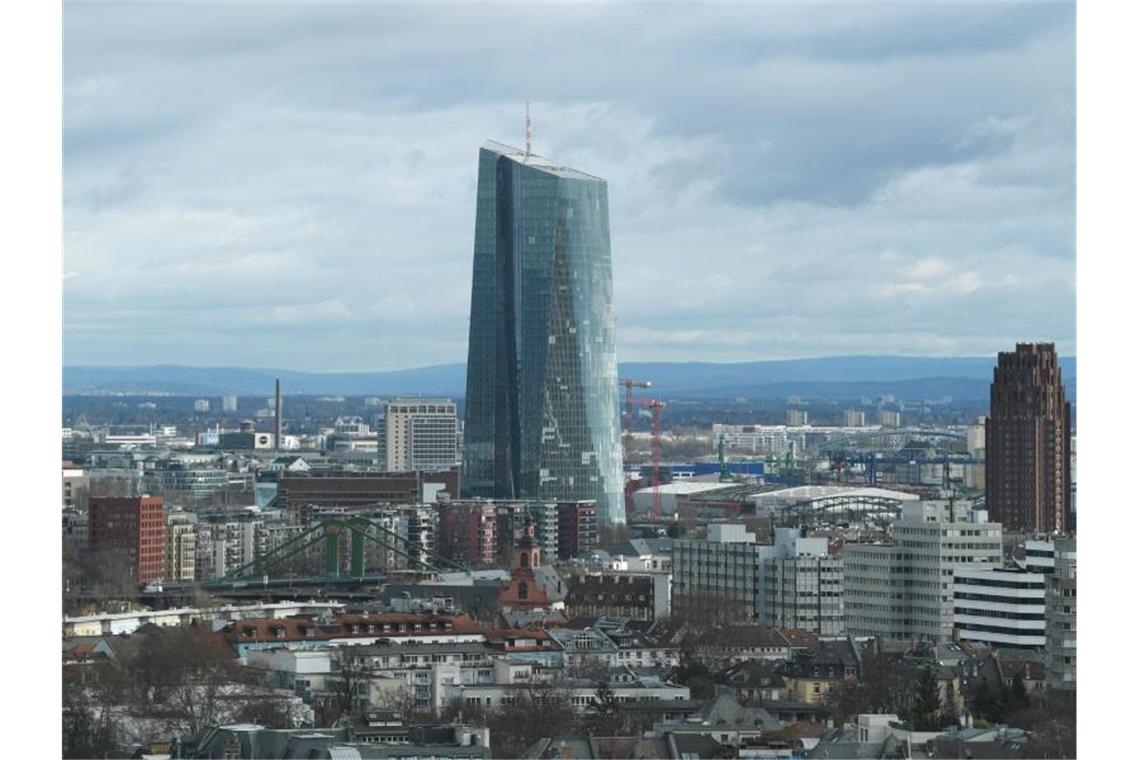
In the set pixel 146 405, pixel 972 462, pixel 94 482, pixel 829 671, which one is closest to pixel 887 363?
pixel 146 405

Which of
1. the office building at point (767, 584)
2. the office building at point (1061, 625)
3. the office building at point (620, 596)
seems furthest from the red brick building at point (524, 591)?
the office building at point (1061, 625)

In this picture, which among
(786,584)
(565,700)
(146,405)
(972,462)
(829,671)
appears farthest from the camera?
(146,405)

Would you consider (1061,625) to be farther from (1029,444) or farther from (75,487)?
(75,487)

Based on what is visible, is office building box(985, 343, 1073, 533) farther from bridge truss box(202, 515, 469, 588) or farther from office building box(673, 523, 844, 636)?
office building box(673, 523, 844, 636)

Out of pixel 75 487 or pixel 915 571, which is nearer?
pixel 915 571

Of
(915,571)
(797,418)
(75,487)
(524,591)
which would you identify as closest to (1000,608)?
(915,571)

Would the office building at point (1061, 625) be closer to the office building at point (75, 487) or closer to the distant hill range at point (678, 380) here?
the office building at point (75, 487)
